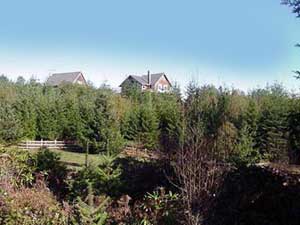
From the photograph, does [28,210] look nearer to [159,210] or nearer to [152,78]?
[159,210]

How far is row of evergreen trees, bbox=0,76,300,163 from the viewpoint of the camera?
21.6m

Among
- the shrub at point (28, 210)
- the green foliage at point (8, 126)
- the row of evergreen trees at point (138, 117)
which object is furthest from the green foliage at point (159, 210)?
the green foliage at point (8, 126)

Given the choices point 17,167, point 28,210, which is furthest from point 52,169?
point 28,210

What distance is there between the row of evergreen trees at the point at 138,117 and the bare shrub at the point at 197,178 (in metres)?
11.6

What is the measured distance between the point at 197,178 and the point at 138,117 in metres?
20.0

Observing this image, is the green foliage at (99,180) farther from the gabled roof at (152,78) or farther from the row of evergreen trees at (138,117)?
the gabled roof at (152,78)

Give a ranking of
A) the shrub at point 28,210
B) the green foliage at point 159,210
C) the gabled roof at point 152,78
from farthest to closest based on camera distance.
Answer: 1. the gabled roof at point 152,78
2. the green foliage at point 159,210
3. the shrub at point 28,210

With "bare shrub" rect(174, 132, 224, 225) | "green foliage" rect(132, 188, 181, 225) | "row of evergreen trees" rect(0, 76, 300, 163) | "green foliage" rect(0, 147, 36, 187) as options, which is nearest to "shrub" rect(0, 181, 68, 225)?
"green foliage" rect(0, 147, 36, 187)

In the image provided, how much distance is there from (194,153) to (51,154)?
5.14 metres

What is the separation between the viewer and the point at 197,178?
6883 millimetres

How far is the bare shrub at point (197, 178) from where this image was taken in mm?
6742

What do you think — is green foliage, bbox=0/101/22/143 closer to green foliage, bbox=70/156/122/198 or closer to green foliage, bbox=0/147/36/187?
green foliage, bbox=0/147/36/187

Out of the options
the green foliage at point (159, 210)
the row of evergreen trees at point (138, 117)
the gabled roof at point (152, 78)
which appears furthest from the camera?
the gabled roof at point (152, 78)

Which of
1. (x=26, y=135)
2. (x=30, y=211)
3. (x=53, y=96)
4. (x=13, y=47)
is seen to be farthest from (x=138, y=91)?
(x=30, y=211)
